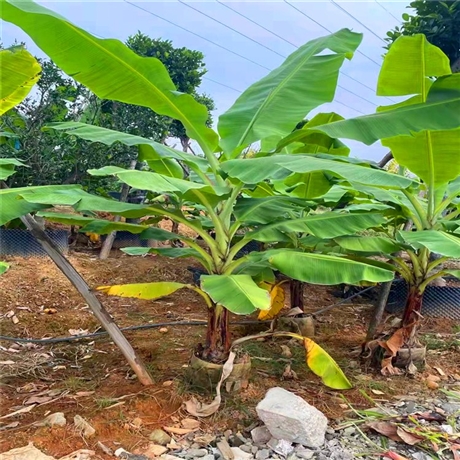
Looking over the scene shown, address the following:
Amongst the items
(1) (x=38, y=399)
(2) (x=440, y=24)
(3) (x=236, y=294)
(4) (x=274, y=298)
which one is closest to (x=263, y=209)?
(3) (x=236, y=294)

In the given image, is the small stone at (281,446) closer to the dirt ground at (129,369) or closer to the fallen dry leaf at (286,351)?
the dirt ground at (129,369)

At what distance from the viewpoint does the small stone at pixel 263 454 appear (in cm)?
145

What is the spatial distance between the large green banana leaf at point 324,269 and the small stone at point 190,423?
0.72 m

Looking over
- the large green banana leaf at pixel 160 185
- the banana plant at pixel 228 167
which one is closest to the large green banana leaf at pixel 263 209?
the banana plant at pixel 228 167

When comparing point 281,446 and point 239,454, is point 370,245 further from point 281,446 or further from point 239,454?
point 239,454

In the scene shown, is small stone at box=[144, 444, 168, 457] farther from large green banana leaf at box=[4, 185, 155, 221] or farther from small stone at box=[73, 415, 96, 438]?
large green banana leaf at box=[4, 185, 155, 221]

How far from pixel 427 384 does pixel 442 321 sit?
1.46 metres

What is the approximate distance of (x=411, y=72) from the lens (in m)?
1.93

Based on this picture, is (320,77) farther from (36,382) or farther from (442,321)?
(442,321)

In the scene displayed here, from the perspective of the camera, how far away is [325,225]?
6.36ft

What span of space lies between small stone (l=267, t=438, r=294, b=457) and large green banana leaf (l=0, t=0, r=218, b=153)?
142cm

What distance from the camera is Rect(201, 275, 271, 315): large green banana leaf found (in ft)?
4.48

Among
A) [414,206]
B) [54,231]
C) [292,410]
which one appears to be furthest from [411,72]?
[54,231]

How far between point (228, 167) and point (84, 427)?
3.83ft
